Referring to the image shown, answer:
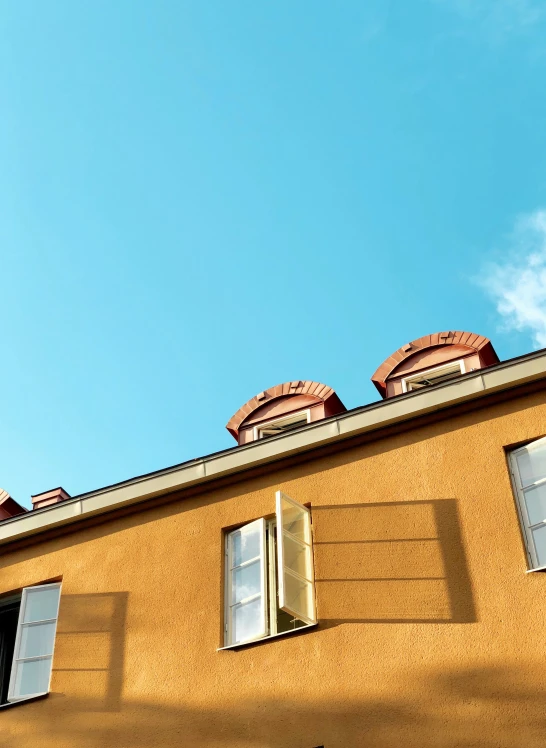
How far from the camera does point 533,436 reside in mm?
11852

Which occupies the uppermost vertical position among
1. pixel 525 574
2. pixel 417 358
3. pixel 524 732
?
pixel 417 358

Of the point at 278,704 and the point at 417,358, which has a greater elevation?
the point at 417,358

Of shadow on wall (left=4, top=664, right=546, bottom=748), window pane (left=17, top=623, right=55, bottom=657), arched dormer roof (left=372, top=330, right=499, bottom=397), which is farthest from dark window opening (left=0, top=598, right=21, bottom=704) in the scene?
arched dormer roof (left=372, top=330, right=499, bottom=397)

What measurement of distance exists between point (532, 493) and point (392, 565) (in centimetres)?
167

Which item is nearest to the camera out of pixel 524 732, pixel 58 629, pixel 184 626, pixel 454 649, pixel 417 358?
pixel 524 732

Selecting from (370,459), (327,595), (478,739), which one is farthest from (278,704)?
(370,459)

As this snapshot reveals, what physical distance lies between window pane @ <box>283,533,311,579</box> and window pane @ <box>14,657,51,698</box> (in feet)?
11.4

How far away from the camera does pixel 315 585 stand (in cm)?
1202

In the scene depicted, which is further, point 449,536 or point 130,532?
point 130,532

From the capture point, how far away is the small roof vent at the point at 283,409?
14.6 m

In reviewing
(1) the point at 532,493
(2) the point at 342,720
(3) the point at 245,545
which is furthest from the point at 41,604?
(1) the point at 532,493

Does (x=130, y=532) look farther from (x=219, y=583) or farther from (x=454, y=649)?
(x=454, y=649)

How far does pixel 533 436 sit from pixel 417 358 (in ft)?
9.37

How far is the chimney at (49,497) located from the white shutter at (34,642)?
6.34ft
